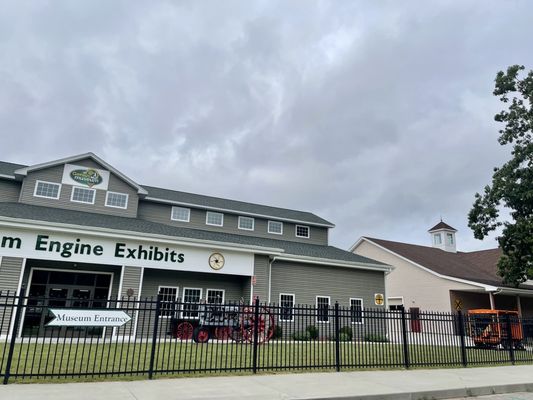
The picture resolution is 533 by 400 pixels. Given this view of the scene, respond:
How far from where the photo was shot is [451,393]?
9.09 meters

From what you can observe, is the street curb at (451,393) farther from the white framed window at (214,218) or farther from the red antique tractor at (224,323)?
the white framed window at (214,218)

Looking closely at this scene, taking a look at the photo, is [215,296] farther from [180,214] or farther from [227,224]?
[180,214]

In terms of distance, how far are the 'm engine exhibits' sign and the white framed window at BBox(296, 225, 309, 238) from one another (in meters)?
8.94

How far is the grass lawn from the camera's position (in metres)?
8.82

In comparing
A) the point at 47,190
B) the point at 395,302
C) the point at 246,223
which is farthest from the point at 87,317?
the point at 395,302

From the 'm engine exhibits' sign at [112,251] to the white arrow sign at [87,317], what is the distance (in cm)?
992

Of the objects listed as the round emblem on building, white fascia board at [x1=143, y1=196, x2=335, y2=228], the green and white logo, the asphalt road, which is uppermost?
the green and white logo

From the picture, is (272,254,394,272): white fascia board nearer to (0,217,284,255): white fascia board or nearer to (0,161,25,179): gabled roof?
(0,217,284,255): white fascia board

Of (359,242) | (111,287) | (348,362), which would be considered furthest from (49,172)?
(359,242)

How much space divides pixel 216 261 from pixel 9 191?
11674mm

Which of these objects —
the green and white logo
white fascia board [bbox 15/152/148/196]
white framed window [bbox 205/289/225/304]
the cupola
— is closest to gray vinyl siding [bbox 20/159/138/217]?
white fascia board [bbox 15/152/148/196]

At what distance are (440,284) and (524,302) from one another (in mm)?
10689

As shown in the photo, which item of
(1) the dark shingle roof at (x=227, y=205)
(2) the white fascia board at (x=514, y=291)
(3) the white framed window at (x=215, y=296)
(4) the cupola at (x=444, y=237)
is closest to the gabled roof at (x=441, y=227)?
(4) the cupola at (x=444, y=237)

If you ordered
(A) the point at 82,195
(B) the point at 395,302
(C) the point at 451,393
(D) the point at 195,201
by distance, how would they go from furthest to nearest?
(B) the point at 395,302, (D) the point at 195,201, (A) the point at 82,195, (C) the point at 451,393
